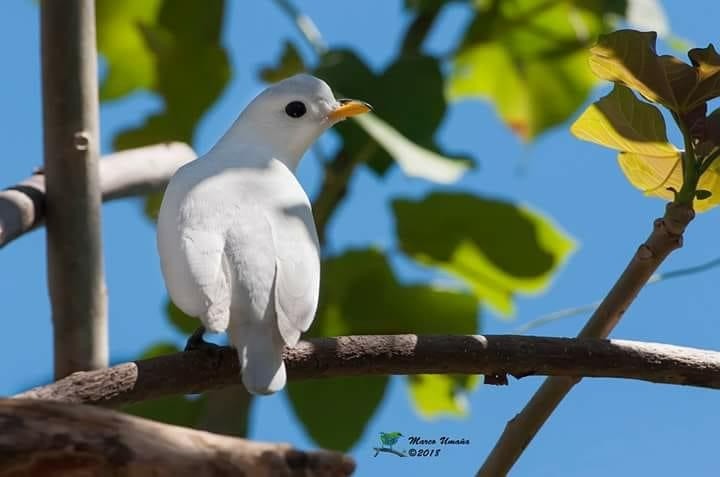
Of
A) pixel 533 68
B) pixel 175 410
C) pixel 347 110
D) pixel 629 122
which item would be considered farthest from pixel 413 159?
pixel 533 68

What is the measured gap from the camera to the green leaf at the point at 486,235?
264cm

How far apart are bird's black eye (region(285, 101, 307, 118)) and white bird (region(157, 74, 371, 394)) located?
153 mm

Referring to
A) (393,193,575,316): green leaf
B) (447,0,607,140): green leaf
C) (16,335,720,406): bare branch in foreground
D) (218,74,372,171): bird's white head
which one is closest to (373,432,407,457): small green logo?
(16,335,720,406): bare branch in foreground

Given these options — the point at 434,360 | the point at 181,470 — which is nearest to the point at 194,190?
the point at 434,360

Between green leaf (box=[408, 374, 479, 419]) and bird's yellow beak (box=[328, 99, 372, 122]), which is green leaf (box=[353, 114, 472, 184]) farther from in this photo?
green leaf (box=[408, 374, 479, 419])

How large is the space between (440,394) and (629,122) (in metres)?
1.45

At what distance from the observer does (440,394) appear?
9.39 feet

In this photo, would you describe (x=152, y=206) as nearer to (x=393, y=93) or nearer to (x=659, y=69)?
(x=393, y=93)

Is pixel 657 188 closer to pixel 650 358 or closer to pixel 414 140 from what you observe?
pixel 650 358

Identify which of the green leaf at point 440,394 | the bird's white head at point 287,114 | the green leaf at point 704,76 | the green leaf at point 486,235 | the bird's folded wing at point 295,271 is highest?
the green leaf at point 704,76

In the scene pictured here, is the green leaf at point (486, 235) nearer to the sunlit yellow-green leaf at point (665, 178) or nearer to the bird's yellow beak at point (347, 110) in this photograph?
the bird's yellow beak at point (347, 110)

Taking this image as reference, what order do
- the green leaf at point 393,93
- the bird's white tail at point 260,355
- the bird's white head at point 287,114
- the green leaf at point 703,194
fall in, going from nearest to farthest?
1. the bird's white tail at point 260,355
2. the green leaf at point 703,194
3. the bird's white head at point 287,114
4. the green leaf at point 393,93

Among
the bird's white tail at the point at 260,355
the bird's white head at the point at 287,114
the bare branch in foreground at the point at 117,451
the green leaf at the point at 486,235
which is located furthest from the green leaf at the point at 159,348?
the bare branch in foreground at the point at 117,451

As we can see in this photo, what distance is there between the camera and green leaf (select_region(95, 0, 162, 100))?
315cm
